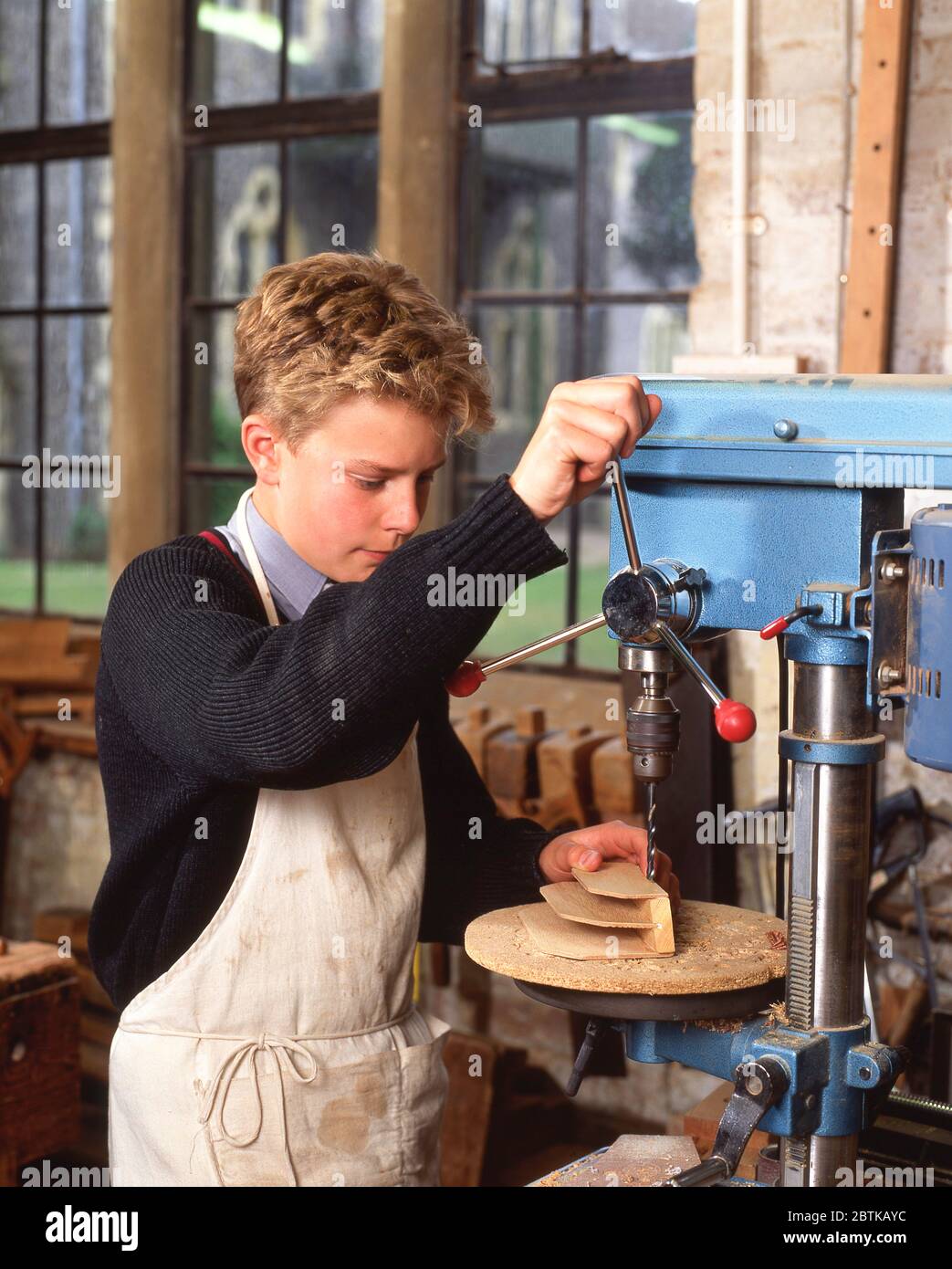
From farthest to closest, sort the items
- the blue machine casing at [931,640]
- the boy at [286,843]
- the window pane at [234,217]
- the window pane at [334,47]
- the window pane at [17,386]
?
the window pane at [17,386]
the window pane at [234,217]
the window pane at [334,47]
the boy at [286,843]
the blue machine casing at [931,640]

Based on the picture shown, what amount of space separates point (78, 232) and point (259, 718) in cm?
369

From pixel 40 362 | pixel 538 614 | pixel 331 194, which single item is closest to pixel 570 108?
pixel 331 194

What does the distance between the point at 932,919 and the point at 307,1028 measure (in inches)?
60.3

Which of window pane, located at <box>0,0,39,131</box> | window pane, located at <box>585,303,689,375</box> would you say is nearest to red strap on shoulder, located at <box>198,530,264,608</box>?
window pane, located at <box>585,303,689,375</box>

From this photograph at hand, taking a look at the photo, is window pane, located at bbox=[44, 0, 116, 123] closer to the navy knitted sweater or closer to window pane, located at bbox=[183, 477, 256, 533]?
window pane, located at bbox=[183, 477, 256, 533]

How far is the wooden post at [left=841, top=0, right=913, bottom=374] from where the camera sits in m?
2.62

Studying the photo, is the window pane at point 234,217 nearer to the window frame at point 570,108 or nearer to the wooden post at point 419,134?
the wooden post at point 419,134

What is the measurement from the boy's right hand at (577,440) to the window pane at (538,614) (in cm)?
251

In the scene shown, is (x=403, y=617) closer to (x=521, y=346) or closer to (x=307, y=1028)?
(x=307, y=1028)

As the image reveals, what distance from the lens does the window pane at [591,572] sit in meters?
3.73

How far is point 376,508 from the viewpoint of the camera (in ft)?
4.92

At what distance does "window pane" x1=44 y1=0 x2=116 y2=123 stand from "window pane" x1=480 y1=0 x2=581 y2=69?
133 centimetres

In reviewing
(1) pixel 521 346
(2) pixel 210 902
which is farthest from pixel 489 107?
(2) pixel 210 902

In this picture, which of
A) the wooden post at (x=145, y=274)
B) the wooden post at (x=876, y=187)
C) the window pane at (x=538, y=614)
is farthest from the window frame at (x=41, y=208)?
the wooden post at (x=876, y=187)
